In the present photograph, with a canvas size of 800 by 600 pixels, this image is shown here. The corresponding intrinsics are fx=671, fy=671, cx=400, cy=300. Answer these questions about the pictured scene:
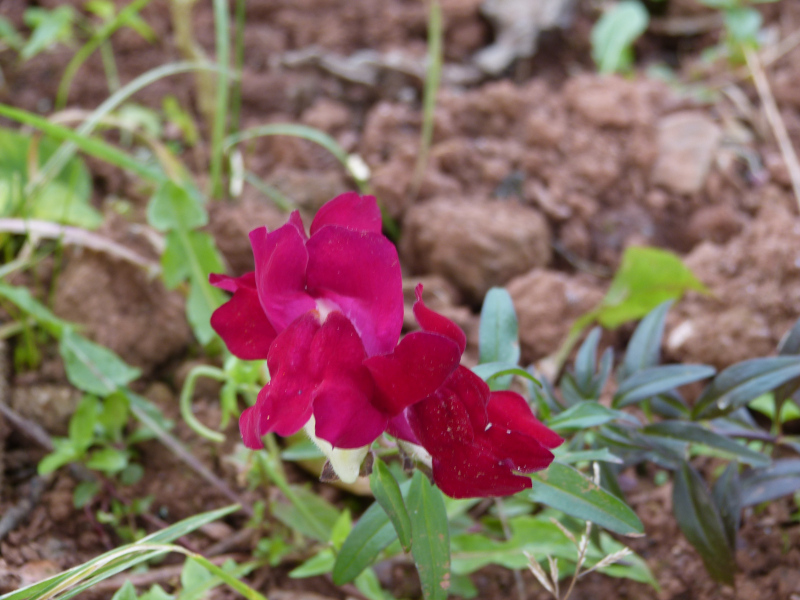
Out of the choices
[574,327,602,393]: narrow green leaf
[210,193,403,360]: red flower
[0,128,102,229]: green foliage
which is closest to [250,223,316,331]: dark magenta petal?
[210,193,403,360]: red flower

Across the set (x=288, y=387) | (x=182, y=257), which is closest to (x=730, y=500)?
(x=288, y=387)

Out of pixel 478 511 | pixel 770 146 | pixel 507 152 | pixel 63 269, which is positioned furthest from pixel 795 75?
pixel 63 269

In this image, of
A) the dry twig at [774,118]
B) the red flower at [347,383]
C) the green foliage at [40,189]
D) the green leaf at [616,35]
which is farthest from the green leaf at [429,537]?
the green leaf at [616,35]

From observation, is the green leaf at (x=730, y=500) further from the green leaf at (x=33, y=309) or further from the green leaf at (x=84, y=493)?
the green leaf at (x=33, y=309)

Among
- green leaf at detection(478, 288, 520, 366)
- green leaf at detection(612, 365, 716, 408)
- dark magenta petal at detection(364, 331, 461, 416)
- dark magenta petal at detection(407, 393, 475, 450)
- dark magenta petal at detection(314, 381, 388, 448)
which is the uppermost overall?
dark magenta petal at detection(364, 331, 461, 416)

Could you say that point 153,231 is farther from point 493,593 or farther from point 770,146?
point 770,146

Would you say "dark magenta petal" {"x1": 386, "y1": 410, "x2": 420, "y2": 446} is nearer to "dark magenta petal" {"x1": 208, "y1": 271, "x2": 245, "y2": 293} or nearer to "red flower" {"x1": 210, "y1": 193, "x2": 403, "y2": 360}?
"red flower" {"x1": 210, "y1": 193, "x2": 403, "y2": 360}
